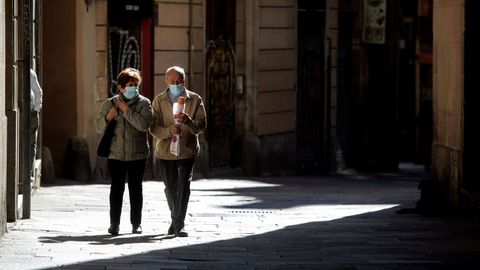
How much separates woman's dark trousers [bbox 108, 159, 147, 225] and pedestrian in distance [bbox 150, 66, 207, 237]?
0.81 feet

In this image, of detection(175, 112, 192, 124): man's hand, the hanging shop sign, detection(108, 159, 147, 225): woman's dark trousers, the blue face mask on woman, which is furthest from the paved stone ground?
the hanging shop sign

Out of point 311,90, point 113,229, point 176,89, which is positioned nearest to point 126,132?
point 176,89

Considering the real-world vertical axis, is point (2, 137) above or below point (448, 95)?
below

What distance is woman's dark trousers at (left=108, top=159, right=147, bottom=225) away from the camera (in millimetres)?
14078

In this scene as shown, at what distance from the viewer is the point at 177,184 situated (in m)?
14.2

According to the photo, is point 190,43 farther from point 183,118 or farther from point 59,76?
point 183,118

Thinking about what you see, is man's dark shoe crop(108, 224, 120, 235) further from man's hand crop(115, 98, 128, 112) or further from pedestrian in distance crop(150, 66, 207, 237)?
man's hand crop(115, 98, 128, 112)

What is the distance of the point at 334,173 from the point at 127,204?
44.7 ft

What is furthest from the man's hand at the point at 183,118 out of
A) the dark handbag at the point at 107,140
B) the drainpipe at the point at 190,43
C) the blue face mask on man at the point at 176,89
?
the drainpipe at the point at 190,43

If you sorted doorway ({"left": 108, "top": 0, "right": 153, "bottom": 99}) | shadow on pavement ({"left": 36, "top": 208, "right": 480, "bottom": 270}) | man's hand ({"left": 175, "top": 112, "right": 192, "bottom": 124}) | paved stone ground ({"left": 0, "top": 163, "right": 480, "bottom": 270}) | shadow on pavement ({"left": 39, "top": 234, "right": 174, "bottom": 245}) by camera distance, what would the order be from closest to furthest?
1. shadow on pavement ({"left": 36, "top": 208, "right": 480, "bottom": 270})
2. paved stone ground ({"left": 0, "top": 163, "right": 480, "bottom": 270})
3. shadow on pavement ({"left": 39, "top": 234, "right": 174, "bottom": 245})
4. man's hand ({"left": 175, "top": 112, "right": 192, "bottom": 124})
5. doorway ({"left": 108, "top": 0, "right": 153, "bottom": 99})

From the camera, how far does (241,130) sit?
→ 27.1 meters

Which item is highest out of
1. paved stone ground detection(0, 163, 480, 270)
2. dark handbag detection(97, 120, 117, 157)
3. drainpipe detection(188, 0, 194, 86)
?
drainpipe detection(188, 0, 194, 86)

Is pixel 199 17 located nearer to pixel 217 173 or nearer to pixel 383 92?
pixel 217 173

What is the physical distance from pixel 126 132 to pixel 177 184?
713 millimetres
